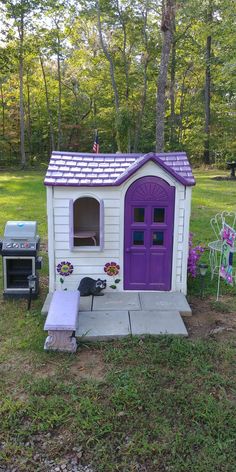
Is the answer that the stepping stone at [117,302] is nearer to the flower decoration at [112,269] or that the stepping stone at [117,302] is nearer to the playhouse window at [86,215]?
the flower decoration at [112,269]

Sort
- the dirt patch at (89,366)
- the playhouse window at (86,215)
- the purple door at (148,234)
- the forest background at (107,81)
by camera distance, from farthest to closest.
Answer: the forest background at (107,81) < the playhouse window at (86,215) < the purple door at (148,234) < the dirt patch at (89,366)

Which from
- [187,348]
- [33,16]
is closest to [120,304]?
[187,348]

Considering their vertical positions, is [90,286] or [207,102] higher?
[207,102]

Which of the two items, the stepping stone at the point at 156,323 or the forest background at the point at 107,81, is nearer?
the stepping stone at the point at 156,323

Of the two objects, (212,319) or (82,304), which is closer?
(212,319)

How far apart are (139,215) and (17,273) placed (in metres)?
2.08

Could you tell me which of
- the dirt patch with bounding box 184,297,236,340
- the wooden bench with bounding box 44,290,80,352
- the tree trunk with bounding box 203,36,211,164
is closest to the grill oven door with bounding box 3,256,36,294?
the wooden bench with bounding box 44,290,80,352

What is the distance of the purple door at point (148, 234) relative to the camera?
566cm

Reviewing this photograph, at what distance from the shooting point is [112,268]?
5914 mm

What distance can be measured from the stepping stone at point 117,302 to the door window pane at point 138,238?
→ 78 cm

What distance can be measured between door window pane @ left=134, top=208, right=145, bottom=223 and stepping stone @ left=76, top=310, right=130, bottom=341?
1.38 meters

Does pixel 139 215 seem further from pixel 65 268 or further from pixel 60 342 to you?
pixel 60 342

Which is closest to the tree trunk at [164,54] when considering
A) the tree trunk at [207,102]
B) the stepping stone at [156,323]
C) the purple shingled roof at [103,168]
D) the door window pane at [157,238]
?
the purple shingled roof at [103,168]

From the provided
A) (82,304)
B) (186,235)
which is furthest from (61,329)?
(186,235)
